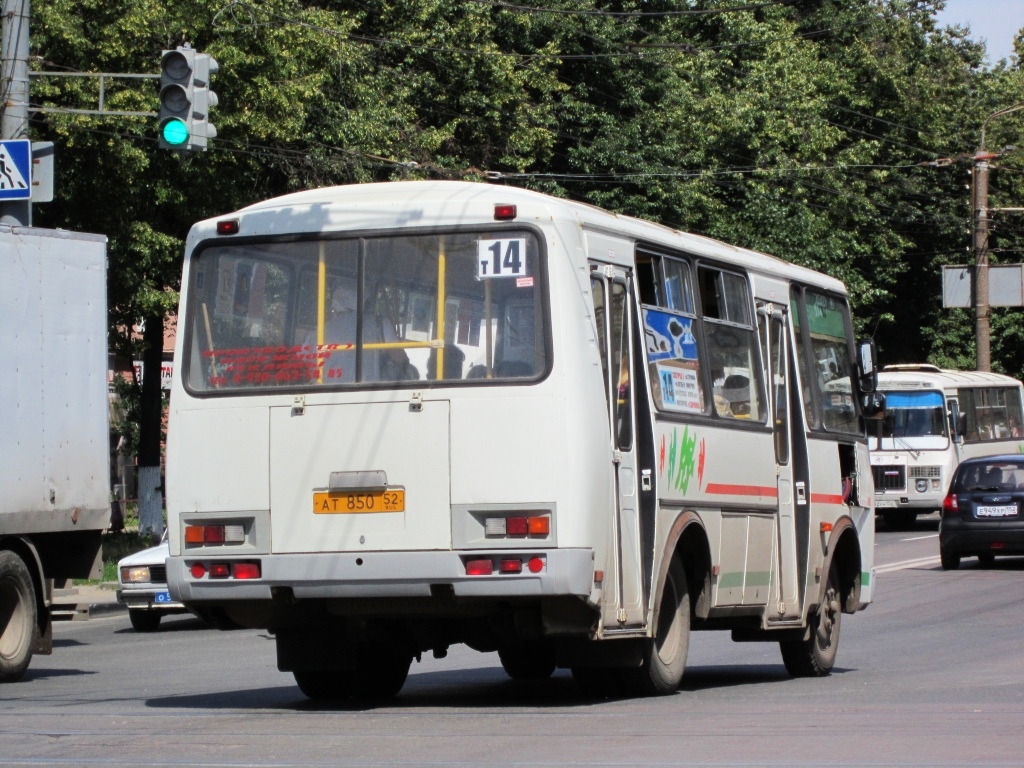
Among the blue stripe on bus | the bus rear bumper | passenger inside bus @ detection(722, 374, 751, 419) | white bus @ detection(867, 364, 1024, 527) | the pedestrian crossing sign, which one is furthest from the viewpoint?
the blue stripe on bus

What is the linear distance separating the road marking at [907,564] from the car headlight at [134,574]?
40.2ft

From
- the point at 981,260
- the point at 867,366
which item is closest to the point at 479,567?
the point at 867,366

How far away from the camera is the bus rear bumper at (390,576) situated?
371 inches

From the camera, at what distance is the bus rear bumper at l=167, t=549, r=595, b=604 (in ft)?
30.9

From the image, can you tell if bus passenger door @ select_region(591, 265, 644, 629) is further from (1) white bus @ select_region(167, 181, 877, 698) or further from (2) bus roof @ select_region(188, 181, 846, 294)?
(2) bus roof @ select_region(188, 181, 846, 294)

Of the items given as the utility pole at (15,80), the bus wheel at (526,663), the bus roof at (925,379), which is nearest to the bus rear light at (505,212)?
the bus wheel at (526,663)

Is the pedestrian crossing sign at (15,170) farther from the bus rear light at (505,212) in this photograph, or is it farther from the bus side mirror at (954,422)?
the bus side mirror at (954,422)

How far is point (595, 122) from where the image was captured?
41969mm

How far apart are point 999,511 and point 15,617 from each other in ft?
56.9

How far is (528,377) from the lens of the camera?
965 cm

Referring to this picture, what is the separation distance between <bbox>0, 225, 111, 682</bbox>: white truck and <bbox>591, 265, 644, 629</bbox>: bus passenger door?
5.20 meters

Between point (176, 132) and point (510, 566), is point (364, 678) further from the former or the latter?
point (176, 132)

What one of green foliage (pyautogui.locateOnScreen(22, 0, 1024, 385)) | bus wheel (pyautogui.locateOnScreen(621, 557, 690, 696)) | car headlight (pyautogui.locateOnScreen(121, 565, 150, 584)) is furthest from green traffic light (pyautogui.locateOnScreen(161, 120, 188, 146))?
bus wheel (pyautogui.locateOnScreen(621, 557, 690, 696))

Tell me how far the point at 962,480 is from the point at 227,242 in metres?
19.2
